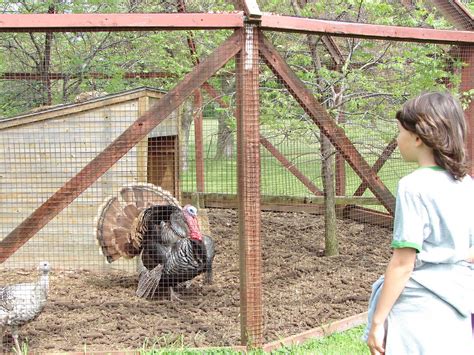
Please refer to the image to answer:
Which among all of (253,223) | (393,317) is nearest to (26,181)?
(253,223)

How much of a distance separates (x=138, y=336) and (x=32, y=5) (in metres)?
5.13

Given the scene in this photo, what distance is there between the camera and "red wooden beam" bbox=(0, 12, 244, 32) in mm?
3322

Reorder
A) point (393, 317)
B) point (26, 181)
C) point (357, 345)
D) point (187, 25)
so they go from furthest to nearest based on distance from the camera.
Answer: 1. point (26, 181)
2. point (357, 345)
3. point (187, 25)
4. point (393, 317)

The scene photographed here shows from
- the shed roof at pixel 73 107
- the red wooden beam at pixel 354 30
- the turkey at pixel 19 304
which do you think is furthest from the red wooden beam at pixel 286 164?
the turkey at pixel 19 304

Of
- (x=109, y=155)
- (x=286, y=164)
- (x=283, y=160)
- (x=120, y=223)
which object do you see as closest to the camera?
(x=109, y=155)

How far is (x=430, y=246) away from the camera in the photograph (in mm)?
2049

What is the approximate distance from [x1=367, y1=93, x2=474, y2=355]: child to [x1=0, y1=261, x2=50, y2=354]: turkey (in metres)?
2.61

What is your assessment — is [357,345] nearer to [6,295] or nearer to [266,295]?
[266,295]

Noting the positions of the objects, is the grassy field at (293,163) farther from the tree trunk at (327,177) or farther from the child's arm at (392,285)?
the child's arm at (392,285)

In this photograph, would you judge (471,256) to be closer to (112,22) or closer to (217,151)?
(112,22)

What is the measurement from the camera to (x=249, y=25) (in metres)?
3.55

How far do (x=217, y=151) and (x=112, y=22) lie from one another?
3.26 m

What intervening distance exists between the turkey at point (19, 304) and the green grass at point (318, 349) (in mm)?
800

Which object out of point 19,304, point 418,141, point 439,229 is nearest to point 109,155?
point 19,304
